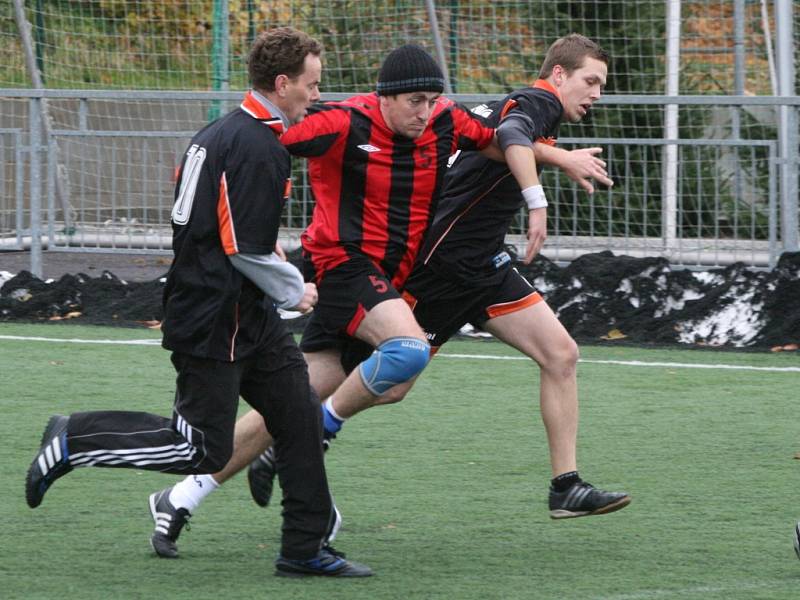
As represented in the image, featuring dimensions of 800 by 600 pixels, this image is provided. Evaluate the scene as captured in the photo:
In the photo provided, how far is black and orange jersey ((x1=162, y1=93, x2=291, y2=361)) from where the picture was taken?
486 cm

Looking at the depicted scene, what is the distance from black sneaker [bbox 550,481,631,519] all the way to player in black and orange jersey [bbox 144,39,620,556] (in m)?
0.71

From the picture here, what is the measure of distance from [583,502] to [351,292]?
3.75 ft

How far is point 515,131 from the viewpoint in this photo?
6102 mm

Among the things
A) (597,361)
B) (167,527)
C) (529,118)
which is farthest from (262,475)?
(597,361)

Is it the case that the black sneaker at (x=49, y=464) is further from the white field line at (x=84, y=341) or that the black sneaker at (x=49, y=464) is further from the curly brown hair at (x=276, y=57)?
the white field line at (x=84, y=341)

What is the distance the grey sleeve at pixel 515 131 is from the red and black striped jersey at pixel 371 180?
171mm

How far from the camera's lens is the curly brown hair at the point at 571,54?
252 inches

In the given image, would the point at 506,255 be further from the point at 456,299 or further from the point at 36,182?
the point at 36,182

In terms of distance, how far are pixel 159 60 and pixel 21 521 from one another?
11.1 meters

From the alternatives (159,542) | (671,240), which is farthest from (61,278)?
(159,542)

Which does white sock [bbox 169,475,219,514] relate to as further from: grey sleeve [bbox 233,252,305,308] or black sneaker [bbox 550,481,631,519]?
black sneaker [bbox 550,481,631,519]

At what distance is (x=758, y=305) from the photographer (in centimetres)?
1095

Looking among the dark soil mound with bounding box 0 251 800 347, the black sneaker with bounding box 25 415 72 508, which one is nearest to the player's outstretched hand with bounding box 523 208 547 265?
the black sneaker with bounding box 25 415 72 508

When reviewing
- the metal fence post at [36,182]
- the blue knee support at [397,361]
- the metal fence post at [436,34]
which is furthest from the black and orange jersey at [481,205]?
the metal fence post at [436,34]
